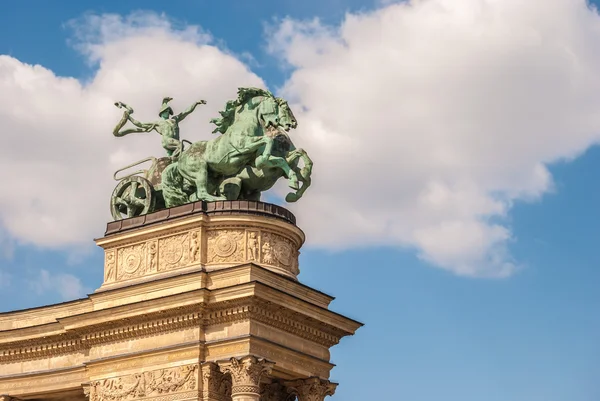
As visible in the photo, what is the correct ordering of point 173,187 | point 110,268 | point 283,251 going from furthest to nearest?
point 173,187 → point 110,268 → point 283,251

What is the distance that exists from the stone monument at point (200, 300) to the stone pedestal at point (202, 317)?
4 centimetres

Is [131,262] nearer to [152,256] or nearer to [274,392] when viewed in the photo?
[152,256]

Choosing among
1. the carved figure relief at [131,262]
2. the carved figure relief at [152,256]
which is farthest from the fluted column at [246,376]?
the carved figure relief at [131,262]

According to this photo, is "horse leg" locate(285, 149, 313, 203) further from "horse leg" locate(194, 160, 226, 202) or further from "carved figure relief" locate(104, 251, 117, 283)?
"carved figure relief" locate(104, 251, 117, 283)

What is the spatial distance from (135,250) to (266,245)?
13.0 ft

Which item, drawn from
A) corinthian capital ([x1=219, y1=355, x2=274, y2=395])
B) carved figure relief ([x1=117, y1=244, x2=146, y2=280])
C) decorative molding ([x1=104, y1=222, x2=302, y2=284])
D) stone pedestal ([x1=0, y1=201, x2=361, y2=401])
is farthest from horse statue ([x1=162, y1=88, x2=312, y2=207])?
corinthian capital ([x1=219, y1=355, x2=274, y2=395])

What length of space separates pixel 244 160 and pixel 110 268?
4.99 meters

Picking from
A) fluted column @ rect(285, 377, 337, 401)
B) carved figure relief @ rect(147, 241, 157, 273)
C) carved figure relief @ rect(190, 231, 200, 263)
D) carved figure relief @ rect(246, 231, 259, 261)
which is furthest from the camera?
carved figure relief @ rect(147, 241, 157, 273)

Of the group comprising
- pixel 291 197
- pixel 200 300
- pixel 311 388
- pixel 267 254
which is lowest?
pixel 311 388

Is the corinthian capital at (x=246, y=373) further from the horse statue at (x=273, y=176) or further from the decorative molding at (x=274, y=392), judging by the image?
the horse statue at (x=273, y=176)

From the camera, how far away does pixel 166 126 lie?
3741 cm

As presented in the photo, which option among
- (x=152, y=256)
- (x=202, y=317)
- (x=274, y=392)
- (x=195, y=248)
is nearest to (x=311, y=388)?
(x=274, y=392)

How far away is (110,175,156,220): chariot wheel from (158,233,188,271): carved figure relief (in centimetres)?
183

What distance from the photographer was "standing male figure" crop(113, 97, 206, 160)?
3697 centimetres
